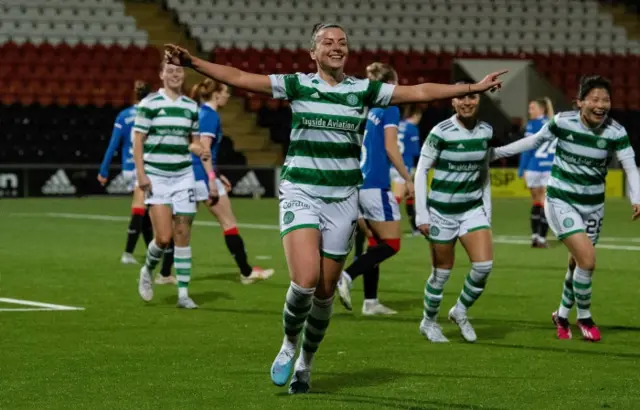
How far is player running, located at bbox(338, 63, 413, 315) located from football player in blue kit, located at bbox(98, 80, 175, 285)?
3.06m

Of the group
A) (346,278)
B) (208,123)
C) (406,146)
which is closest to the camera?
(346,278)

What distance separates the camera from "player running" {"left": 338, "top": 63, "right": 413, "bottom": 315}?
1142 cm

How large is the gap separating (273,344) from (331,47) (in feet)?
9.40

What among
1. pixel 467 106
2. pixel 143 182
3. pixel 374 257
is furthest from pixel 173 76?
pixel 467 106

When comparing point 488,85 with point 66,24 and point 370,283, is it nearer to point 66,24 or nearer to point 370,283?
point 370,283

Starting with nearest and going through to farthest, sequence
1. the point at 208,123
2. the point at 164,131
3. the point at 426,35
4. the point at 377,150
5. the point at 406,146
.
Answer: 1. the point at 377,150
2. the point at 164,131
3. the point at 208,123
4. the point at 406,146
5. the point at 426,35

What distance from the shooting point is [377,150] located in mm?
11711

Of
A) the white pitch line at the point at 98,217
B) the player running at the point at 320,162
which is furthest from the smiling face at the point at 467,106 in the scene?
the white pitch line at the point at 98,217

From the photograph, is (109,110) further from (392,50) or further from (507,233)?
(507,233)

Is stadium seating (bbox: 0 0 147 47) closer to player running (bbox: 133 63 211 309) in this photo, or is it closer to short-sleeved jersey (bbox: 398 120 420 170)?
short-sleeved jersey (bbox: 398 120 420 170)

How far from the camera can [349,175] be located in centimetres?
752

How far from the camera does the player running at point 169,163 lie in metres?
11.8

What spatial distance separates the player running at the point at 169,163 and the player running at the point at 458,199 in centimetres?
290

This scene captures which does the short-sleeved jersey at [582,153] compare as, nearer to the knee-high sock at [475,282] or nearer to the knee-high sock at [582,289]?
the knee-high sock at [582,289]
